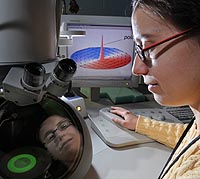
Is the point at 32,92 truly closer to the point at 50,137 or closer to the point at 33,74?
the point at 33,74

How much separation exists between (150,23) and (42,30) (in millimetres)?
265

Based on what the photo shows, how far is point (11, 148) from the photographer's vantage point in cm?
68

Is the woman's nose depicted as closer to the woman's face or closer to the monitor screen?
the woman's face

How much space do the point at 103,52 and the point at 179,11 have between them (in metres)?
0.89

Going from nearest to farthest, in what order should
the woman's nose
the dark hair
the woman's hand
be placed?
the dark hair
the woman's nose
the woman's hand

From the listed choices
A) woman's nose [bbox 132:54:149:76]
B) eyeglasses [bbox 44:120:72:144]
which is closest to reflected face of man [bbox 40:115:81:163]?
eyeglasses [bbox 44:120:72:144]

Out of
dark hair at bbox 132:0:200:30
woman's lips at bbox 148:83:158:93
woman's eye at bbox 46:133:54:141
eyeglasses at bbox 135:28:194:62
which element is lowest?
woman's eye at bbox 46:133:54:141

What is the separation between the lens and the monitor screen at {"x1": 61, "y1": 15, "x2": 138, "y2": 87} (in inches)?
53.0

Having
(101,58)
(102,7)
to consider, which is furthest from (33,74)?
(102,7)

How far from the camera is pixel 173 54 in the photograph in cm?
57

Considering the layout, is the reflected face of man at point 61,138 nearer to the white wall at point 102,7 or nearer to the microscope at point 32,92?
the microscope at point 32,92

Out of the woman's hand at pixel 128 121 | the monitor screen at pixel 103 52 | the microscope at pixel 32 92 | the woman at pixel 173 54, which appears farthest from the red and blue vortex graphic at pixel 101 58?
the woman at pixel 173 54

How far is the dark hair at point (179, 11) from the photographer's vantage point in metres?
0.52

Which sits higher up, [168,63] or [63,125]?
[168,63]
